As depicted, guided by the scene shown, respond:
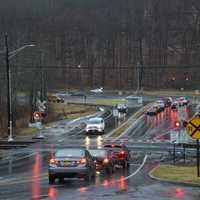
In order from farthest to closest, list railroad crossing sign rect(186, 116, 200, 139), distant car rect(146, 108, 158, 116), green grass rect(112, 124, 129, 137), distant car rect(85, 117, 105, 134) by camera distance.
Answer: distant car rect(146, 108, 158, 116)
distant car rect(85, 117, 105, 134)
green grass rect(112, 124, 129, 137)
railroad crossing sign rect(186, 116, 200, 139)

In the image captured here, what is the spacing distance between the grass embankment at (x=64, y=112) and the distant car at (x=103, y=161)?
39.1 m

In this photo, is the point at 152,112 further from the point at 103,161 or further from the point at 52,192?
the point at 52,192

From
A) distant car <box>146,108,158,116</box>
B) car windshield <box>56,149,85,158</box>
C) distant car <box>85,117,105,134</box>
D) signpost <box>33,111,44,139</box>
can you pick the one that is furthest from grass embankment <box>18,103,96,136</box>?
car windshield <box>56,149,85,158</box>

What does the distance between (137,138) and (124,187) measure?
4550cm

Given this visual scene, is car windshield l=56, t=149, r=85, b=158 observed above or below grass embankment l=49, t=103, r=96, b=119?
above

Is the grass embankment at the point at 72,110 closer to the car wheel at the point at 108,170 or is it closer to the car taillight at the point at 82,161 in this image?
the car wheel at the point at 108,170

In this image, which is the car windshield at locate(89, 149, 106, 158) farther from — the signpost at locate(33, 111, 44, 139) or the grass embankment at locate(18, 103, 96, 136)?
the grass embankment at locate(18, 103, 96, 136)

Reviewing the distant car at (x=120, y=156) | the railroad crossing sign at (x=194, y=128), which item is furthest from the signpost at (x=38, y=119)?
the railroad crossing sign at (x=194, y=128)

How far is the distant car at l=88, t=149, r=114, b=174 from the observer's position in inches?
1412

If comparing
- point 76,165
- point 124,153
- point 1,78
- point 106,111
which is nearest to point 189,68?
point 106,111

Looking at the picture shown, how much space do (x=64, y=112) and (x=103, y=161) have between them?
215 feet

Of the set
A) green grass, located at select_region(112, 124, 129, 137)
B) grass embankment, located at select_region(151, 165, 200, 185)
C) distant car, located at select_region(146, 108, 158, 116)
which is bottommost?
green grass, located at select_region(112, 124, 129, 137)

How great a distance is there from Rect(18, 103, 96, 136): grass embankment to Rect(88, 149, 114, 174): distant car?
39.1m

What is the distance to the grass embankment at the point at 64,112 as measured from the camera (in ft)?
259
